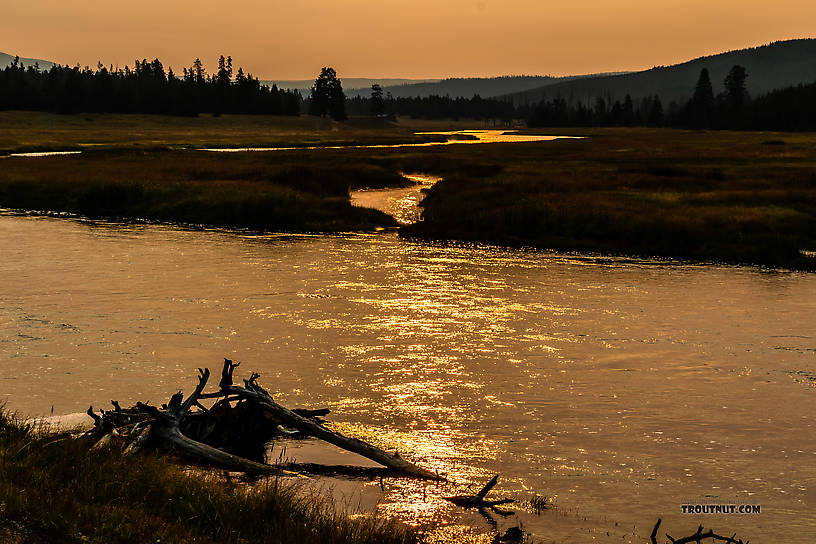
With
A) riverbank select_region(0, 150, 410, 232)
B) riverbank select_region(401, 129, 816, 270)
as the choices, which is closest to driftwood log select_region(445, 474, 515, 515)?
riverbank select_region(401, 129, 816, 270)

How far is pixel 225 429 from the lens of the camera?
14.7 m

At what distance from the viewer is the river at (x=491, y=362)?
13.7 metres

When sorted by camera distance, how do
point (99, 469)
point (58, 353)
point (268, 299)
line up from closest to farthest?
point (99, 469)
point (58, 353)
point (268, 299)

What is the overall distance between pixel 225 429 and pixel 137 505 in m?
4.67

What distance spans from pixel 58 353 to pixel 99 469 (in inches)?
468

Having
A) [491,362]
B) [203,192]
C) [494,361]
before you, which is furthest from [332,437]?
[203,192]

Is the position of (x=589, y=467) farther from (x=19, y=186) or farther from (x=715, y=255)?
(x=19, y=186)

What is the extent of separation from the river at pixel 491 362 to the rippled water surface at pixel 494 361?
7 centimetres

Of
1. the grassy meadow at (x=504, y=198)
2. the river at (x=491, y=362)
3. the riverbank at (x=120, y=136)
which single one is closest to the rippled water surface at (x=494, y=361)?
the river at (x=491, y=362)

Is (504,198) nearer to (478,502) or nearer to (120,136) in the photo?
(478,502)

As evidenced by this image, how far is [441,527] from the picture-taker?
12000mm

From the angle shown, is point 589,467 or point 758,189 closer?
point 589,467

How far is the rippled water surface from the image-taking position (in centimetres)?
1385

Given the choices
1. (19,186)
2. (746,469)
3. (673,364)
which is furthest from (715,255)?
(19,186)
